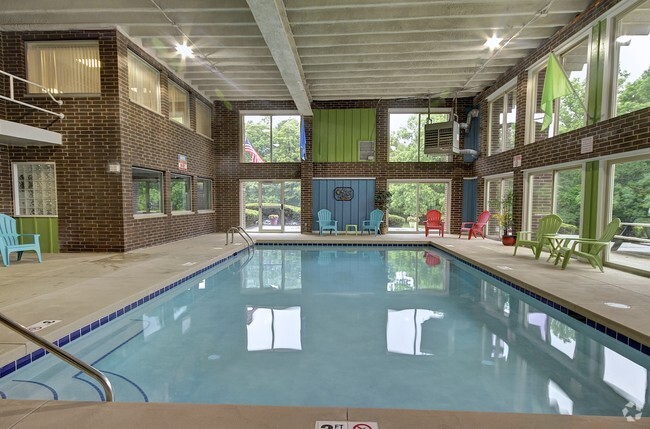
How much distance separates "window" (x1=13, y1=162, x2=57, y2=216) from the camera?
21.4 ft

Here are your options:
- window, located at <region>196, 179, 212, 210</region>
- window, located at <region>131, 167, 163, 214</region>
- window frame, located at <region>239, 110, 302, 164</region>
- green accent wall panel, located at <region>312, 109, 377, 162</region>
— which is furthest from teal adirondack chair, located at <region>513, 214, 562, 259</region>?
window, located at <region>196, 179, 212, 210</region>

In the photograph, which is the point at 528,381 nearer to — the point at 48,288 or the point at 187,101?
the point at 48,288

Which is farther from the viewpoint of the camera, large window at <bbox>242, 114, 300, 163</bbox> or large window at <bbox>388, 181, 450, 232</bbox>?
large window at <bbox>242, 114, 300, 163</bbox>

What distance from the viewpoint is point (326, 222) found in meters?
10.8

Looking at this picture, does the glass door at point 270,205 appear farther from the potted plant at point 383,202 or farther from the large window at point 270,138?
the potted plant at point 383,202

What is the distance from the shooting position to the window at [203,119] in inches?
393

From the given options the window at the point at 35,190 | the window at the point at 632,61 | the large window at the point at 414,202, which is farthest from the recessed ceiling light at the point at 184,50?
the window at the point at 632,61

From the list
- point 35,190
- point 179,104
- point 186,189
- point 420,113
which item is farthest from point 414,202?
point 35,190

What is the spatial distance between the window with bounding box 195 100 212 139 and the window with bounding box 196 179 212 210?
1.47m

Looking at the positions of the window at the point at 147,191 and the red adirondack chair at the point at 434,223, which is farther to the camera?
the red adirondack chair at the point at 434,223

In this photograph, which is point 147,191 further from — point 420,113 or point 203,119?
point 420,113

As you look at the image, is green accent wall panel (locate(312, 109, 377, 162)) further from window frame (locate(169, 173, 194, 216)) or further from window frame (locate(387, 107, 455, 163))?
window frame (locate(169, 173, 194, 216))

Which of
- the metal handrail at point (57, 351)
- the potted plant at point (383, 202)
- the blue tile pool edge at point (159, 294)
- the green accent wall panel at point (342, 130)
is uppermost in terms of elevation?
the green accent wall panel at point (342, 130)

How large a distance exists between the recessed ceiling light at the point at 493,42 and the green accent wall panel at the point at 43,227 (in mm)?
8971
